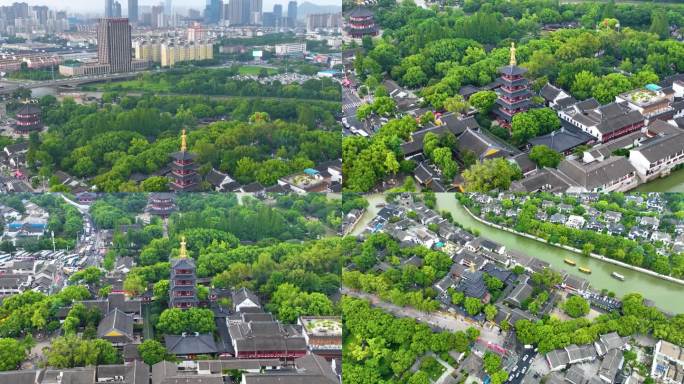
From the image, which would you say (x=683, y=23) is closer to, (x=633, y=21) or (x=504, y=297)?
(x=633, y=21)

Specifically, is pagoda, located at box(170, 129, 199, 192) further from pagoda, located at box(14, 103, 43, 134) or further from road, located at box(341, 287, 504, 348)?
road, located at box(341, 287, 504, 348)

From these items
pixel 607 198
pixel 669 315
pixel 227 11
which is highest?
pixel 227 11

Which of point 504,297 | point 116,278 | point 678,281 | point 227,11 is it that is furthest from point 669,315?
point 227,11

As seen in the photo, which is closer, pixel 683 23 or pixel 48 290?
pixel 48 290

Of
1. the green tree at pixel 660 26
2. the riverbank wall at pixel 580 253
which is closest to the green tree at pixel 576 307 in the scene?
the riverbank wall at pixel 580 253

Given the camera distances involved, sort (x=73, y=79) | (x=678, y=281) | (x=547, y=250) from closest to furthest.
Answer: (x=678, y=281)
(x=547, y=250)
(x=73, y=79)

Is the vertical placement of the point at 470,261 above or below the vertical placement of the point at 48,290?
above

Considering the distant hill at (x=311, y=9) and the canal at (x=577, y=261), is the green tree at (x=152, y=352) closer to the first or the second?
the canal at (x=577, y=261)

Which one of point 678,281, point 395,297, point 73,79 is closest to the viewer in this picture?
point 395,297
